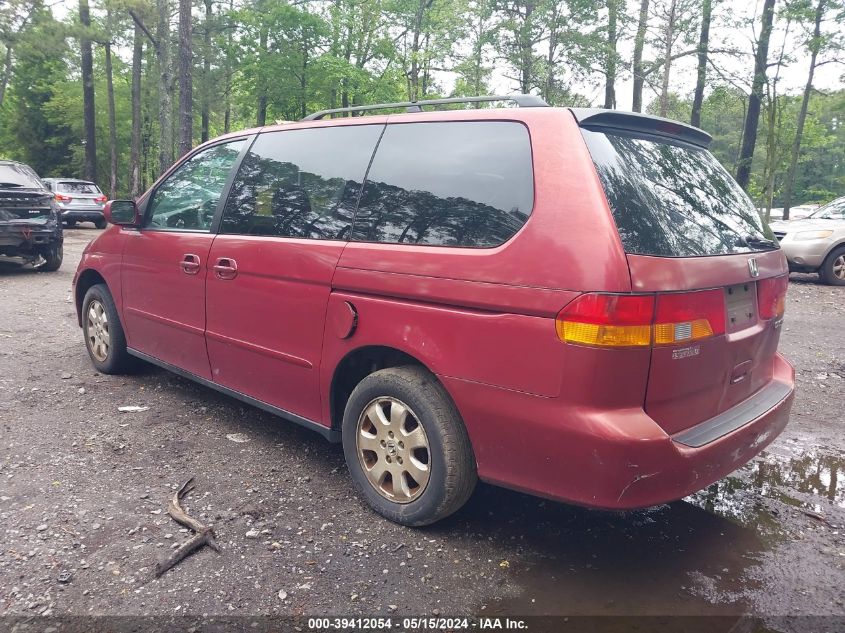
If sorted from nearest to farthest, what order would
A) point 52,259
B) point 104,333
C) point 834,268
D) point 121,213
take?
point 121,213
point 104,333
point 52,259
point 834,268

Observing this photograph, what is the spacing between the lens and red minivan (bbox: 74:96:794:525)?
7.13 ft

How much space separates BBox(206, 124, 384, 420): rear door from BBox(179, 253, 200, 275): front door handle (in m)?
0.15

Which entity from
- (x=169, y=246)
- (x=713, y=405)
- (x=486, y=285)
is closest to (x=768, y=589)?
(x=713, y=405)

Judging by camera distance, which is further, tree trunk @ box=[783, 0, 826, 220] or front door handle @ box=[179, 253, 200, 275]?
tree trunk @ box=[783, 0, 826, 220]

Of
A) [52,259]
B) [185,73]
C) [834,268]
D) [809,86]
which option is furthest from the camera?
[809,86]

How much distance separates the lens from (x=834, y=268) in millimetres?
10883

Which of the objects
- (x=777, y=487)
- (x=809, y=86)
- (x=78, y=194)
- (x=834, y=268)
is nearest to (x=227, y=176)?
(x=777, y=487)

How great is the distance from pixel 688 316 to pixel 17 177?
35.4 feet

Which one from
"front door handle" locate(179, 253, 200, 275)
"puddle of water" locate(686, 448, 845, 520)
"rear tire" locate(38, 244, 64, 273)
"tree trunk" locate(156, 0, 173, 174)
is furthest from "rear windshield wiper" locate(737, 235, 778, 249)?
"tree trunk" locate(156, 0, 173, 174)

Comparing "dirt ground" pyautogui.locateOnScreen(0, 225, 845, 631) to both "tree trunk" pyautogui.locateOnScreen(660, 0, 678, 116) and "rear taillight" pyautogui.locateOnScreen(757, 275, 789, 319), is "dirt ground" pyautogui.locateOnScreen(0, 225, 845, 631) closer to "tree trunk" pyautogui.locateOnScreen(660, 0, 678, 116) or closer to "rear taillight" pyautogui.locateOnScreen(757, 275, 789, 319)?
"rear taillight" pyautogui.locateOnScreen(757, 275, 789, 319)

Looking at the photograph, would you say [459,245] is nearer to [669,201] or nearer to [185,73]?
[669,201]

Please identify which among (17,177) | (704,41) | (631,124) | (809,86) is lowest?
(17,177)

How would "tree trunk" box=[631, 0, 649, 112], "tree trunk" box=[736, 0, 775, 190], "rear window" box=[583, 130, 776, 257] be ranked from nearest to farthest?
1. "rear window" box=[583, 130, 776, 257]
2. "tree trunk" box=[736, 0, 775, 190]
3. "tree trunk" box=[631, 0, 649, 112]

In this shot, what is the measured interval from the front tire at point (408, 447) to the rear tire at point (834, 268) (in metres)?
10.9
